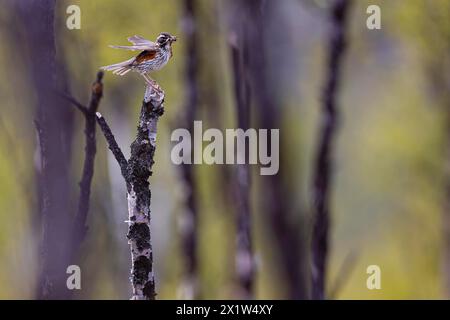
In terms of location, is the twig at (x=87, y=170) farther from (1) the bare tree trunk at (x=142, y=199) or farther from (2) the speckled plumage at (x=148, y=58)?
(1) the bare tree trunk at (x=142, y=199)

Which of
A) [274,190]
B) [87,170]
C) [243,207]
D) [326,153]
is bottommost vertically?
[243,207]

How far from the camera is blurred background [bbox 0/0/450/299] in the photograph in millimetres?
9094

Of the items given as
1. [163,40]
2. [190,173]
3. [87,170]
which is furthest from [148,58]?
[190,173]

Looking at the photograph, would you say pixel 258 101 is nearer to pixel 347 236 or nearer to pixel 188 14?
pixel 188 14

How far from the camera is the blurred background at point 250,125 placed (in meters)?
9.09

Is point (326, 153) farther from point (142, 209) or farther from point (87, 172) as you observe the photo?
point (142, 209)

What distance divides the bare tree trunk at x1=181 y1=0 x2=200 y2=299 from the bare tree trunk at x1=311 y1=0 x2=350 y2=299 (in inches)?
156

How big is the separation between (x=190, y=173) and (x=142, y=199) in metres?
7.01

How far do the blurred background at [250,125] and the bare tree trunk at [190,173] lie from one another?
3 cm

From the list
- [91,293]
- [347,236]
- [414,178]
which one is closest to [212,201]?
[414,178]

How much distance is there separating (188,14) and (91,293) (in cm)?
477

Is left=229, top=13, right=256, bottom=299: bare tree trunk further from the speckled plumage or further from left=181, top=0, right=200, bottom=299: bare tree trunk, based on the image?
left=181, top=0, right=200, bottom=299: bare tree trunk

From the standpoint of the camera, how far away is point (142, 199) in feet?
15.1

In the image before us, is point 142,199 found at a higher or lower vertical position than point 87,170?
lower
